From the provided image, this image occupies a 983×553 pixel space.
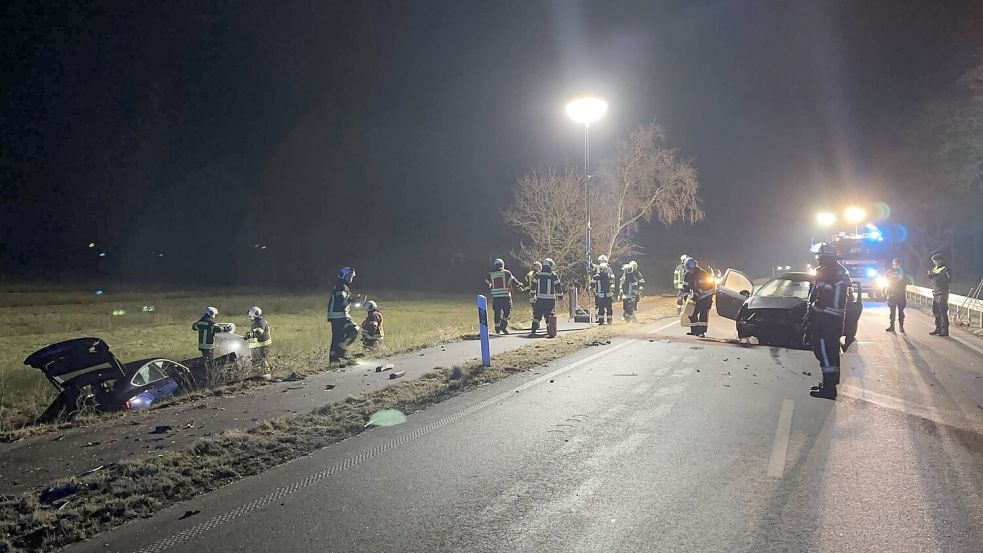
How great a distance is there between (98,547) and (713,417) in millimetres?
5712

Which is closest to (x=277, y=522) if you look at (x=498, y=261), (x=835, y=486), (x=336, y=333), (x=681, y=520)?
(x=681, y=520)

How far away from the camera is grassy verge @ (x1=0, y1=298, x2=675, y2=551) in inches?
167

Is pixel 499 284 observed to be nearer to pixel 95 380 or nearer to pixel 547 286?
pixel 547 286

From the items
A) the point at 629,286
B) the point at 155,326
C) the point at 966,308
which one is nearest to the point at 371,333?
the point at 629,286

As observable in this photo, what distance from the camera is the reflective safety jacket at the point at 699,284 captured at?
49.1 feet

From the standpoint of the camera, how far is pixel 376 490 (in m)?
4.91

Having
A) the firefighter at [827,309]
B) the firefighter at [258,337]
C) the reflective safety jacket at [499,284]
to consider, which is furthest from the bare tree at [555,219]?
the firefighter at [827,309]

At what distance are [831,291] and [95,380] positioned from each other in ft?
30.9

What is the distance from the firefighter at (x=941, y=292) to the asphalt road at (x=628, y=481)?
24.3 ft

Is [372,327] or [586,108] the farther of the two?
[586,108]

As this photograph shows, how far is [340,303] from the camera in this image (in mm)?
12852

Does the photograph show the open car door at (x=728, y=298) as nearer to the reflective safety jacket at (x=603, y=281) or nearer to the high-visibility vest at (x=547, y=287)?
the reflective safety jacket at (x=603, y=281)

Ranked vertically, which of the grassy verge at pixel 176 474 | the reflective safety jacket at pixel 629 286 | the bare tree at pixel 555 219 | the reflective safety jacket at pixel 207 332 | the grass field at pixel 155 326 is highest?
the bare tree at pixel 555 219

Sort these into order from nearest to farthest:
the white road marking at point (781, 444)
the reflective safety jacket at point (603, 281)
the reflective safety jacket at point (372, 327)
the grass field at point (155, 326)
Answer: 1. the white road marking at point (781, 444)
2. the grass field at point (155, 326)
3. the reflective safety jacket at point (372, 327)
4. the reflective safety jacket at point (603, 281)
